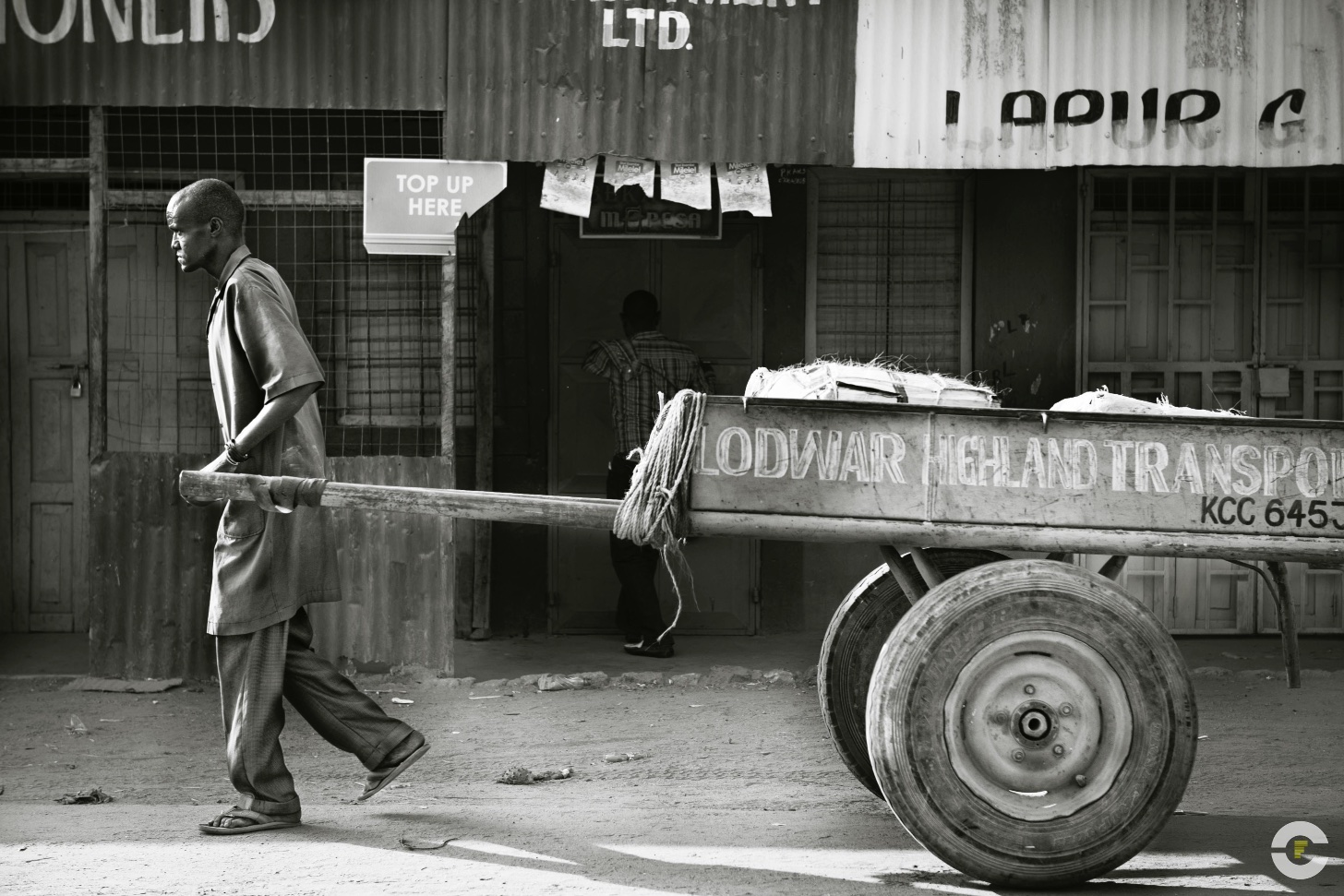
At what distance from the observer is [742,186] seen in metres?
6.79

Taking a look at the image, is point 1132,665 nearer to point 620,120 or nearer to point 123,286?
point 620,120

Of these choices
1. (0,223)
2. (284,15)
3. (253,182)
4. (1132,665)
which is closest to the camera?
(1132,665)

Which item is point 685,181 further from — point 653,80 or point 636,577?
point 636,577

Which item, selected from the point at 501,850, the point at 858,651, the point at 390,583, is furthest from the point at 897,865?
the point at 390,583

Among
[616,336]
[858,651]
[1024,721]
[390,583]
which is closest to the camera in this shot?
[1024,721]

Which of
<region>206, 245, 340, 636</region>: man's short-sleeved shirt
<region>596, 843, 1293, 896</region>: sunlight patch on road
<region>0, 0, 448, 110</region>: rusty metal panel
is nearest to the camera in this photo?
<region>596, 843, 1293, 896</region>: sunlight patch on road

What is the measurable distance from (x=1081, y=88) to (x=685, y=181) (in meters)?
1.96

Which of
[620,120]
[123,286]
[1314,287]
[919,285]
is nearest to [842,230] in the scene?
[919,285]

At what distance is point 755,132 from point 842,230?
1.57 metres

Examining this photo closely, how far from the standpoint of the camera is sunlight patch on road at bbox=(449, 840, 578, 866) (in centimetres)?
432

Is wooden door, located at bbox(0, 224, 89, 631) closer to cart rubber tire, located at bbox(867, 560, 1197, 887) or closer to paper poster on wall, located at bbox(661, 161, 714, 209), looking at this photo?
paper poster on wall, located at bbox(661, 161, 714, 209)

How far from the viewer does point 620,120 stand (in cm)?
673

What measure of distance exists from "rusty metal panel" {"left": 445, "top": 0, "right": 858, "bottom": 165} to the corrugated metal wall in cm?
173

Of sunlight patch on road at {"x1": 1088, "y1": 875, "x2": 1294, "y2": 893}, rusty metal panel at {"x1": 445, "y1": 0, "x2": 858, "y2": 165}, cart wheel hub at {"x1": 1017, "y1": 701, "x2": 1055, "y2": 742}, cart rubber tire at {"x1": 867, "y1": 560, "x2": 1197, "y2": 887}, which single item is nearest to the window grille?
rusty metal panel at {"x1": 445, "y1": 0, "x2": 858, "y2": 165}
